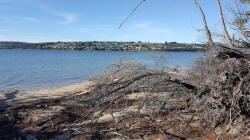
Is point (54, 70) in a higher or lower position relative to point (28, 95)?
lower

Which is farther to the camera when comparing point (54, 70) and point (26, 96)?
point (54, 70)

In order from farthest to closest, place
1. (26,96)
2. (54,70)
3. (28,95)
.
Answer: (54,70) → (28,95) → (26,96)

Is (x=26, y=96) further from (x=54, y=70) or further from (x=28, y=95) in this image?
(x=54, y=70)

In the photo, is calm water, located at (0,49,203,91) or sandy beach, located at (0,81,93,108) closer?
sandy beach, located at (0,81,93,108)

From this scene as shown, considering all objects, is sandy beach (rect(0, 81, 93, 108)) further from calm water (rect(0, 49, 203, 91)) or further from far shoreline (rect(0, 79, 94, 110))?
calm water (rect(0, 49, 203, 91))

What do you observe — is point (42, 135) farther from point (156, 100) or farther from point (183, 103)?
point (183, 103)

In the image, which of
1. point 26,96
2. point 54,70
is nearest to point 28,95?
point 26,96

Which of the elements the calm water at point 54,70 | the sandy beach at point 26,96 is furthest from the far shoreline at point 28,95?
the calm water at point 54,70

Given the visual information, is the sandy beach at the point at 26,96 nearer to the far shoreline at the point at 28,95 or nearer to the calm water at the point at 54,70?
the far shoreline at the point at 28,95

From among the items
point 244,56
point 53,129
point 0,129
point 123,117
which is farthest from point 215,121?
point 0,129

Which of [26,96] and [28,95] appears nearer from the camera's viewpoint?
[26,96]

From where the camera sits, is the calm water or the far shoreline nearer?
the far shoreline

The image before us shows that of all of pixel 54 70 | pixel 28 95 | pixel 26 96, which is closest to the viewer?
pixel 26 96

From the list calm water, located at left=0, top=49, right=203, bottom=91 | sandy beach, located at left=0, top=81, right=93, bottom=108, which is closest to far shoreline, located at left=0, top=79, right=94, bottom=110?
sandy beach, located at left=0, top=81, right=93, bottom=108
